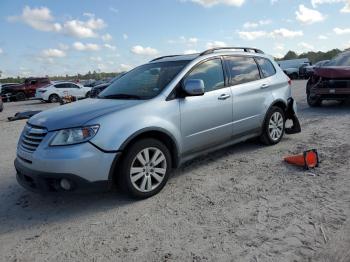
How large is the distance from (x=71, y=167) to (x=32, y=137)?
721mm

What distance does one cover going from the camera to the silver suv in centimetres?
393

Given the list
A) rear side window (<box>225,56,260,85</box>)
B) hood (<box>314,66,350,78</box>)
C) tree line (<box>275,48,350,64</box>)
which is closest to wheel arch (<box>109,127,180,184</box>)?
rear side window (<box>225,56,260,85</box>)

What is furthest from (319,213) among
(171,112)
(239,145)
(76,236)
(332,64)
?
(332,64)

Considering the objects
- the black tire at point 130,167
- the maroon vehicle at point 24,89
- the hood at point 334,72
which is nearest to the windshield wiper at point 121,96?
the black tire at point 130,167

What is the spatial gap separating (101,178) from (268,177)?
2.26 metres

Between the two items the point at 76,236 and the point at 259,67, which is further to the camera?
the point at 259,67

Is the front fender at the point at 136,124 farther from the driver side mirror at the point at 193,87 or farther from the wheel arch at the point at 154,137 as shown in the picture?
the driver side mirror at the point at 193,87

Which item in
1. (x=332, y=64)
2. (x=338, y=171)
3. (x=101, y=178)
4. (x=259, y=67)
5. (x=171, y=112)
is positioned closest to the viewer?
(x=101, y=178)

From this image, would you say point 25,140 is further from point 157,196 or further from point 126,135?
point 157,196

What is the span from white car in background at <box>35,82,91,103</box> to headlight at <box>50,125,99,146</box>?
2120 centimetres

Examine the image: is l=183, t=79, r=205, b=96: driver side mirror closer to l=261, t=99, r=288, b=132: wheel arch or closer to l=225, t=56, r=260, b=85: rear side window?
l=225, t=56, r=260, b=85: rear side window

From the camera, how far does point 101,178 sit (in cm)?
400

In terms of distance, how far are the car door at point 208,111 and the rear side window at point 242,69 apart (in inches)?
9.1

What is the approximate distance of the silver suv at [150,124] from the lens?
3930 millimetres
